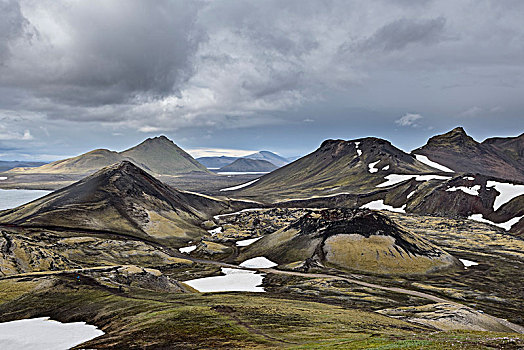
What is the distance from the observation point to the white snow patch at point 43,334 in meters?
47.2

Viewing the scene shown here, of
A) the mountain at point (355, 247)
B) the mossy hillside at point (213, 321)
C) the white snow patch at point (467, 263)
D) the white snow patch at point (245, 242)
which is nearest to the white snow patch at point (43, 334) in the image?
the mossy hillside at point (213, 321)

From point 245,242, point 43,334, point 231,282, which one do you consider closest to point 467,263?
point 231,282

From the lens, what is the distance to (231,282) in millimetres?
104125

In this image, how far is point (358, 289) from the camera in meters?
93.4

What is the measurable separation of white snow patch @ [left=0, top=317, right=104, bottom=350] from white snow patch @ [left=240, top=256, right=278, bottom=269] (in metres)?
81.8

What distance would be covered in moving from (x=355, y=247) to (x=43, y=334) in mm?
103620

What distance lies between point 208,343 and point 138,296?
3137 centimetres

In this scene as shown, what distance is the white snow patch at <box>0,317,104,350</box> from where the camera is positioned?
4719 centimetres

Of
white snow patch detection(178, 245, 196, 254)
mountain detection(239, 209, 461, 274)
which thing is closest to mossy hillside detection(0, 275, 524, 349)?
mountain detection(239, 209, 461, 274)

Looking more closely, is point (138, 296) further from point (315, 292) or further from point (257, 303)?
point (315, 292)

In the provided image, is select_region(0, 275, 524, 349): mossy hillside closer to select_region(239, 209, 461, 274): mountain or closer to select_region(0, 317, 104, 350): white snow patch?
select_region(0, 317, 104, 350): white snow patch

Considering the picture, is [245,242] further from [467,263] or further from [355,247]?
[467,263]

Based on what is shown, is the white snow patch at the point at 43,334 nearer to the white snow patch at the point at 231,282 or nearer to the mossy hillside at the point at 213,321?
the mossy hillside at the point at 213,321

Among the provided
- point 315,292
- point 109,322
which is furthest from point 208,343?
point 315,292
